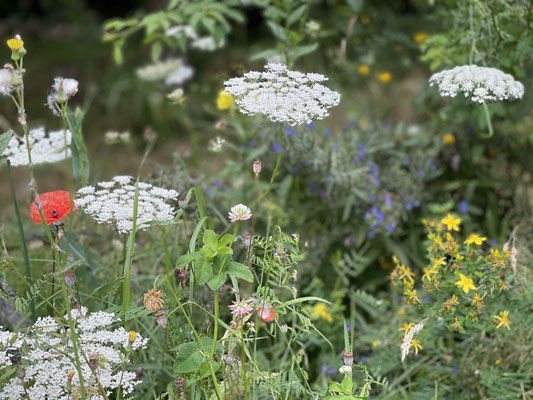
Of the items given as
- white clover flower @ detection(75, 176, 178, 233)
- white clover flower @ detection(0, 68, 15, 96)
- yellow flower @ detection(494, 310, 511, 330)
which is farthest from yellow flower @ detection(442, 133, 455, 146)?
white clover flower @ detection(0, 68, 15, 96)

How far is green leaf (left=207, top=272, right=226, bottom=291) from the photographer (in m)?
1.14

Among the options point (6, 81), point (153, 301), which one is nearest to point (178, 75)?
point (6, 81)

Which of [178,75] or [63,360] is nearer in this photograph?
[63,360]

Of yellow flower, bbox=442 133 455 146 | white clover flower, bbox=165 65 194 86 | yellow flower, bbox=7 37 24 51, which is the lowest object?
yellow flower, bbox=442 133 455 146

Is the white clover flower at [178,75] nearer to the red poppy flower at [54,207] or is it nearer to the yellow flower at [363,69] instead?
the yellow flower at [363,69]

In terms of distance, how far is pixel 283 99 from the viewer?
4.06 ft

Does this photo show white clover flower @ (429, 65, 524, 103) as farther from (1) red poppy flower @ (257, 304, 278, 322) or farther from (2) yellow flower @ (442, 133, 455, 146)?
(2) yellow flower @ (442, 133, 455, 146)

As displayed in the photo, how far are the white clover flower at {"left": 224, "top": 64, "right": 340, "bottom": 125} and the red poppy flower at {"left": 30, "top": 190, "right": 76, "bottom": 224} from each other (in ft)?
1.51

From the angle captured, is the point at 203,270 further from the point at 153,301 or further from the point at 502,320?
the point at 502,320

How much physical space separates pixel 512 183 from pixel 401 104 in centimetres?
167

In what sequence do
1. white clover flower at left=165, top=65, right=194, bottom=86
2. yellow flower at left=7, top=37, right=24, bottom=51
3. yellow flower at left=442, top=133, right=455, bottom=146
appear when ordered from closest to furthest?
1. yellow flower at left=7, top=37, right=24, bottom=51
2. yellow flower at left=442, top=133, right=455, bottom=146
3. white clover flower at left=165, top=65, right=194, bottom=86

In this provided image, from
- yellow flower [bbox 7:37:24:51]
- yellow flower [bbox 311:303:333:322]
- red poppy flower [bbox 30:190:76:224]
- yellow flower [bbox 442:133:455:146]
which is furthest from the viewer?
yellow flower [bbox 442:133:455:146]

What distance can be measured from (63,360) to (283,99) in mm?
739

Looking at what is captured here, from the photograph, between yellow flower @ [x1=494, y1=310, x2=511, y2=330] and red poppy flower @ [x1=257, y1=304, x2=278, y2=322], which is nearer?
red poppy flower @ [x1=257, y1=304, x2=278, y2=322]
